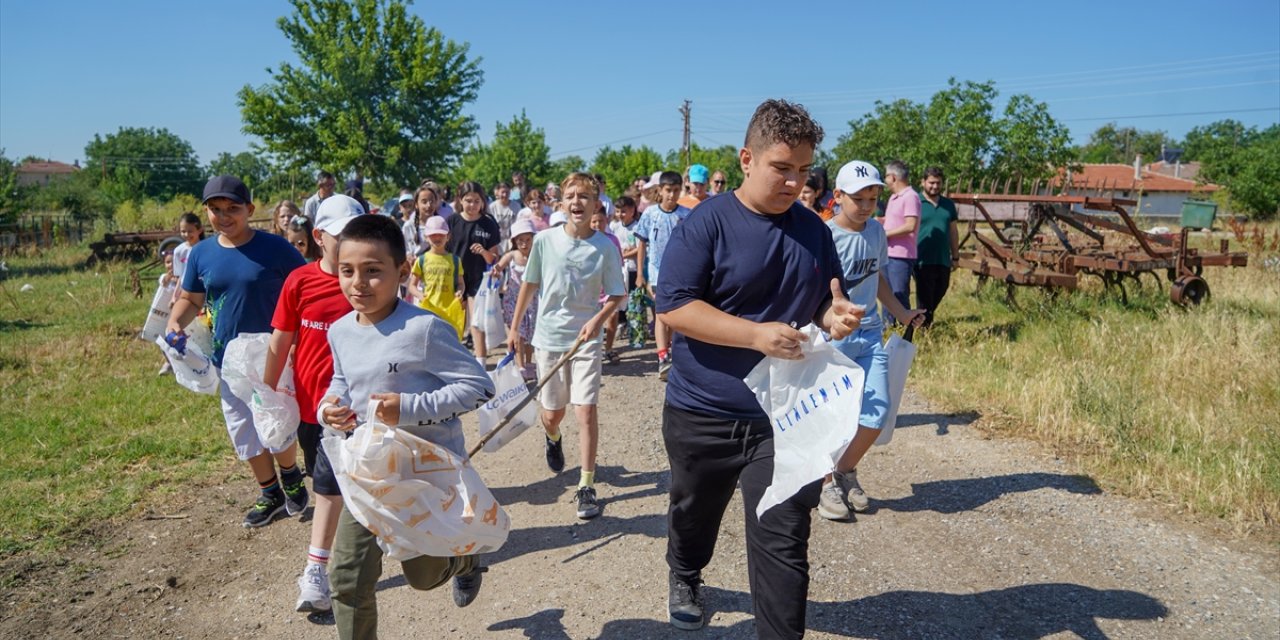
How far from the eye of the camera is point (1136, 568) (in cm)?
416

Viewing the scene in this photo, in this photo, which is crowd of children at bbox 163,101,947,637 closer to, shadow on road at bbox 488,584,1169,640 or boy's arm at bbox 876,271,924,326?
boy's arm at bbox 876,271,924,326

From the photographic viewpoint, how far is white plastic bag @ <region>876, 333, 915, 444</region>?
4.54m

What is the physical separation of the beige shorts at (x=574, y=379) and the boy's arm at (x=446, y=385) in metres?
1.83

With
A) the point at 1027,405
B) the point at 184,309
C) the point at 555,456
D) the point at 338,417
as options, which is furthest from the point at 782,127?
the point at 1027,405

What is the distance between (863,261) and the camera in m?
4.64

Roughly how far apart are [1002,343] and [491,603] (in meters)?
6.91

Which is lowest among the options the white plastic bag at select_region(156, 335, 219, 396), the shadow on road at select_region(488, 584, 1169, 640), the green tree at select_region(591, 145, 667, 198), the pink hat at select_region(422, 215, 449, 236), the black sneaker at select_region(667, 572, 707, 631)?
the shadow on road at select_region(488, 584, 1169, 640)

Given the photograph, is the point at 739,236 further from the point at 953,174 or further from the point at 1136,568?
the point at 953,174

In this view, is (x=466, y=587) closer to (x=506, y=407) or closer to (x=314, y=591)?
(x=314, y=591)

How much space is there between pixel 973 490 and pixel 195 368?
4901mm

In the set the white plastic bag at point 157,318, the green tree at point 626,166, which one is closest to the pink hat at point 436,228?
the white plastic bag at point 157,318

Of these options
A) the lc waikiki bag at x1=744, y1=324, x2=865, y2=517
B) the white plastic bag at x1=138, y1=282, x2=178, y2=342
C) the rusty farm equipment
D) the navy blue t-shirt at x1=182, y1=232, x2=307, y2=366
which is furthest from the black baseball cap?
the rusty farm equipment

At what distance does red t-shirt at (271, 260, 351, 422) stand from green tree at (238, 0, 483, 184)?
35860 mm

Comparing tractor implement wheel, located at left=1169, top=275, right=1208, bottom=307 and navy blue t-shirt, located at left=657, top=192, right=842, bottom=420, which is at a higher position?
navy blue t-shirt, located at left=657, top=192, right=842, bottom=420
